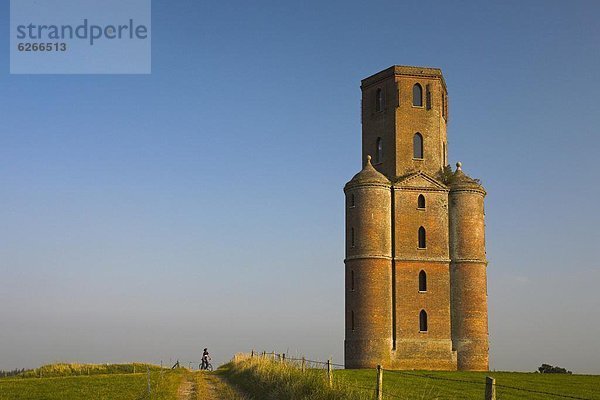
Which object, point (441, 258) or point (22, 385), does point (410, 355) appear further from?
point (22, 385)

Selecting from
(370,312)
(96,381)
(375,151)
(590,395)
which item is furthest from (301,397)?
(375,151)

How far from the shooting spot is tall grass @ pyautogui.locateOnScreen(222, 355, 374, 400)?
16844mm

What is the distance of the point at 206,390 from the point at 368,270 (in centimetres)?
2006

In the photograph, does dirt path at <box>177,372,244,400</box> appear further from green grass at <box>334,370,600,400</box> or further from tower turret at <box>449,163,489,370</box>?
tower turret at <box>449,163,489,370</box>

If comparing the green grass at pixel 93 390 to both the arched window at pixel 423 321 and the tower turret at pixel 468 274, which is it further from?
the tower turret at pixel 468 274

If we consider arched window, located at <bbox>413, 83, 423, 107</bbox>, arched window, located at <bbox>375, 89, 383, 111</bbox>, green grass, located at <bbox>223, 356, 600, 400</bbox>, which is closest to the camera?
green grass, located at <bbox>223, 356, 600, 400</bbox>

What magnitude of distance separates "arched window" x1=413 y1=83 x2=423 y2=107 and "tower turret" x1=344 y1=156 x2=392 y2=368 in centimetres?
644

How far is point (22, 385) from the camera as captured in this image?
1179 inches

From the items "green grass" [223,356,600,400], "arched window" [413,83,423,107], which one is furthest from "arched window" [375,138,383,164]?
"green grass" [223,356,600,400]

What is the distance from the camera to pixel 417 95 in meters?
49.2

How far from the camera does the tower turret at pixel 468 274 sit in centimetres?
4469

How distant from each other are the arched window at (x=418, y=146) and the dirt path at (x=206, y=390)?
23124 mm

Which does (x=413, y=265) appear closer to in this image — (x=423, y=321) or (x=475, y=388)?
(x=423, y=321)

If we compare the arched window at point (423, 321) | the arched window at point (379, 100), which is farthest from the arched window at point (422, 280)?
Answer: the arched window at point (379, 100)
